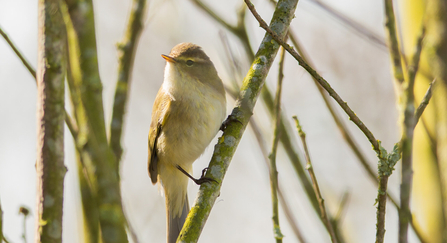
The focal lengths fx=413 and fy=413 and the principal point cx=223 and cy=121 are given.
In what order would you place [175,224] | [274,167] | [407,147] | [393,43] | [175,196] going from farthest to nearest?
[175,196] < [175,224] < [274,167] < [393,43] < [407,147]

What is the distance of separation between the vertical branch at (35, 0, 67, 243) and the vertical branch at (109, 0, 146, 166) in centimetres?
113

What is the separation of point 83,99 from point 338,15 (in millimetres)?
1670

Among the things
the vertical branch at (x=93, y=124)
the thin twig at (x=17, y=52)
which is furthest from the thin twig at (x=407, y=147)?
the thin twig at (x=17, y=52)

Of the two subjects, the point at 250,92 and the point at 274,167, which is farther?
the point at 274,167

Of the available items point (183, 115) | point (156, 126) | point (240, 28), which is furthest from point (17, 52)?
point (240, 28)

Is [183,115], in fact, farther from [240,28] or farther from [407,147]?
[407,147]

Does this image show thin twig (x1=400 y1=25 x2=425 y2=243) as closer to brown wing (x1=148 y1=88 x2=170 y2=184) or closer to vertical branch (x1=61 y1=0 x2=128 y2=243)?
vertical branch (x1=61 y1=0 x2=128 y2=243)

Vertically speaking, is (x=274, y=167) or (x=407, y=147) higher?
(x=274, y=167)

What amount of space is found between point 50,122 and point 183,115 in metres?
1.54

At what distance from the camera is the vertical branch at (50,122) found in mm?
1477

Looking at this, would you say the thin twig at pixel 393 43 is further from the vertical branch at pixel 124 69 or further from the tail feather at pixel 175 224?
the tail feather at pixel 175 224

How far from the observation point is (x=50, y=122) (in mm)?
1559

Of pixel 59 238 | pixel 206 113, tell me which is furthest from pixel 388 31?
pixel 59 238

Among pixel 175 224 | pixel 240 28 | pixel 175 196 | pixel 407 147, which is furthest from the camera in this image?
pixel 175 196
